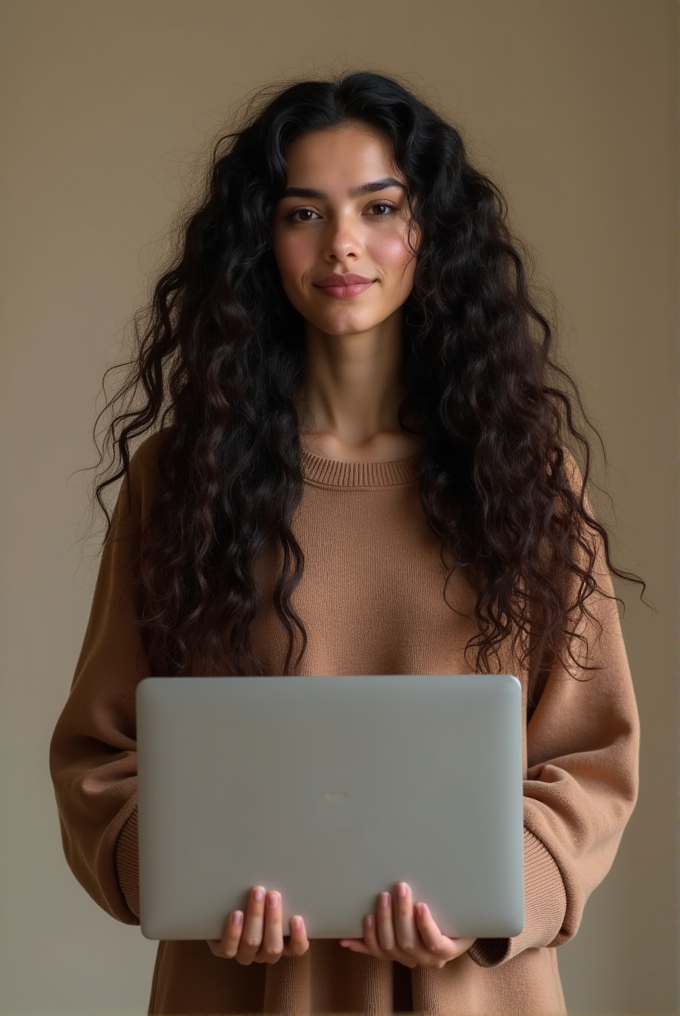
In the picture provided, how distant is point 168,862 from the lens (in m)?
1.17

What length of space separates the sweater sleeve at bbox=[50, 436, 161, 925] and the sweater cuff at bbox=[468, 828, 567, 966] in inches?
15.6

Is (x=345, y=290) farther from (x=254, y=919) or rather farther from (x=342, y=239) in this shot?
(x=254, y=919)

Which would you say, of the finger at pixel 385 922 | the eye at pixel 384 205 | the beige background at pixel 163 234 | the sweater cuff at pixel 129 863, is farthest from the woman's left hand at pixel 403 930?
the beige background at pixel 163 234

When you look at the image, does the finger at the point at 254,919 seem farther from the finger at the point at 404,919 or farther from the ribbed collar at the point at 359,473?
the ribbed collar at the point at 359,473

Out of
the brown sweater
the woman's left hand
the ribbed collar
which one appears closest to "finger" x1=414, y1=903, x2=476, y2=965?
the woman's left hand

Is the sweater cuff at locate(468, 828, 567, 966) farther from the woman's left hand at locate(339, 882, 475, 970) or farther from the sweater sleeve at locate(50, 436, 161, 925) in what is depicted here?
the sweater sleeve at locate(50, 436, 161, 925)

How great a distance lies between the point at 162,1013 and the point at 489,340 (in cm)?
93

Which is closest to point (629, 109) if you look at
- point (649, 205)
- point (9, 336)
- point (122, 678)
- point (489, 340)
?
point (649, 205)

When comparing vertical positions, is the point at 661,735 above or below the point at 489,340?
below

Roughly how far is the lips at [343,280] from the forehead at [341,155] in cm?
12

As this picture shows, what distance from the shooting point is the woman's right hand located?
3.77ft

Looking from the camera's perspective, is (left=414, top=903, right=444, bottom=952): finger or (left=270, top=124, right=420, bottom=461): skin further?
(left=270, top=124, right=420, bottom=461): skin

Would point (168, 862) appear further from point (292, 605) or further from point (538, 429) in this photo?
point (538, 429)

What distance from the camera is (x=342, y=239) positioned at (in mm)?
1406
